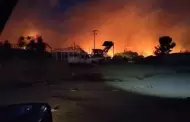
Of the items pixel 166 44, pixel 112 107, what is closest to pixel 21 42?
pixel 166 44

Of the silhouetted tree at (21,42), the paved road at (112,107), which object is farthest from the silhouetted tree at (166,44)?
the paved road at (112,107)

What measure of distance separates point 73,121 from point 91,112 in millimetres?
2048

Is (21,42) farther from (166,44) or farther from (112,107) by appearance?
(112,107)

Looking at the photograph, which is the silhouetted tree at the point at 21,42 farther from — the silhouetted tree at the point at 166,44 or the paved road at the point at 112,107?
the paved road at the point at 112,107

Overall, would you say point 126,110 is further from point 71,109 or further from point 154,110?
point 71,109

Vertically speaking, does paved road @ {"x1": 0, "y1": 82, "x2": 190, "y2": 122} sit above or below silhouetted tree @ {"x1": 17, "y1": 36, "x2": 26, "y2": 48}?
below

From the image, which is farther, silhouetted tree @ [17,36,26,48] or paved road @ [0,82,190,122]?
silhouetted tree @ [17,36,26,48]

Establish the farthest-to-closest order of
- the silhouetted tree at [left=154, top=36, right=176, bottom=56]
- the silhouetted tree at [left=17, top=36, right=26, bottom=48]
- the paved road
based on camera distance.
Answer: the silhouetted tree at [left=154, top=36, right=176, bottom=56], the silhouetted tree at [left=17, top=36, right=26, bottom=48], the paved road

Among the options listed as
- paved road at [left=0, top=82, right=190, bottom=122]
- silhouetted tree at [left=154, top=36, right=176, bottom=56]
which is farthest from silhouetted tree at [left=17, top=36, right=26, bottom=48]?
paved road at [left=0, top=82, right=190, bottom=122]

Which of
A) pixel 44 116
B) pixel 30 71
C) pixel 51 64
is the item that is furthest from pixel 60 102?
pixel 51 64

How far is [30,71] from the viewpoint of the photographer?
3350cm

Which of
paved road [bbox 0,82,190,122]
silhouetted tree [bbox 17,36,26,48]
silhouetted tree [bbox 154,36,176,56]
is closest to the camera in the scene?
paved road [bbox 0,82,190,122]

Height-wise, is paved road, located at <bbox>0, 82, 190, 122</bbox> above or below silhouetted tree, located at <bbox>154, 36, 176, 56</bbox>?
below

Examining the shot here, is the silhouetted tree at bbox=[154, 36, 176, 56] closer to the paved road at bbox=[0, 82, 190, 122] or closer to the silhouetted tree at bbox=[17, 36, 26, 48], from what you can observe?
the silhouetted tree at bbox=[17, 36, 26, 48]
